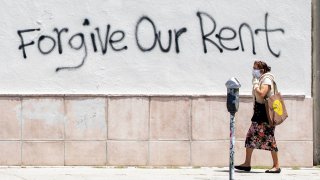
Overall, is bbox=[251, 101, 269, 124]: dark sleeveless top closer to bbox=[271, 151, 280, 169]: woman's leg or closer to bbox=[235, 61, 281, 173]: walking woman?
bbox=[235, 61, 281, 173]: walking woman

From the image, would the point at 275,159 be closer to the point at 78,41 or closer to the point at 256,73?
the point at 256,73

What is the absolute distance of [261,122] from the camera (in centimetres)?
1141

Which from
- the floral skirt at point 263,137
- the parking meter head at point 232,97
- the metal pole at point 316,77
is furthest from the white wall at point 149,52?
the parking meter head at point 232,97

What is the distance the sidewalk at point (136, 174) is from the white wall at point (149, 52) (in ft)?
3.65

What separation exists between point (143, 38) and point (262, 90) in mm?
1870

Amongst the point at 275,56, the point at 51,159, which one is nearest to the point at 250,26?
the point at 275,56

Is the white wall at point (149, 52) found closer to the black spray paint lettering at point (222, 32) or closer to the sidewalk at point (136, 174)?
the black spray paint lettering at point (222, 32)

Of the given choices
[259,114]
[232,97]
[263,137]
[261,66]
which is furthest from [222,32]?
[232,97]

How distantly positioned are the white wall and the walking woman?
1.84 feet

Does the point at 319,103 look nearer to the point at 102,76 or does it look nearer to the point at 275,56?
the point at 275,56

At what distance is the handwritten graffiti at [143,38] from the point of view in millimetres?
11852

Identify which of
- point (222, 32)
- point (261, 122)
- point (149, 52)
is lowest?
point (261, 122)

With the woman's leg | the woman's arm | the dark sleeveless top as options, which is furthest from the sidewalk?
the woman's arm

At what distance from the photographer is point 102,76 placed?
38.9ft
